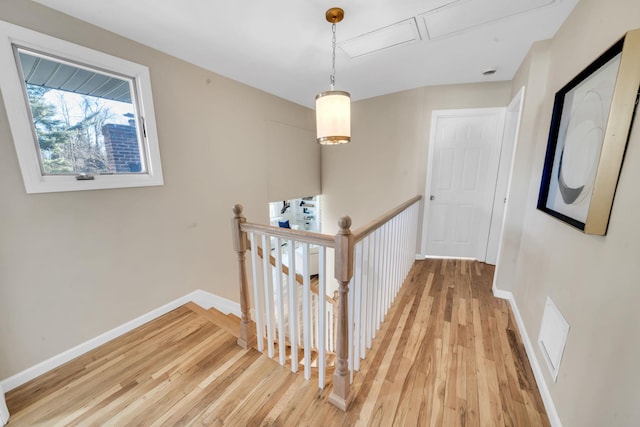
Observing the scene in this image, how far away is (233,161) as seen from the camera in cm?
286

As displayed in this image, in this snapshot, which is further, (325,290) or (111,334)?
(111,334)

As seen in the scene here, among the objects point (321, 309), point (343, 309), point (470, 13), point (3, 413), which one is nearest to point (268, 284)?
point (321, 309)

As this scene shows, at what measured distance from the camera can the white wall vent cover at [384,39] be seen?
1.83 m

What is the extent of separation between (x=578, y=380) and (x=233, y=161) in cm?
321

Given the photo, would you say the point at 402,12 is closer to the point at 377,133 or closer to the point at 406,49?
the point at 406,49

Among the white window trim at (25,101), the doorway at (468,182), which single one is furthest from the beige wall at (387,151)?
the white window trim at (25,101)

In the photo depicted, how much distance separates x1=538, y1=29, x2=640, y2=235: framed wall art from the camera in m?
0.92

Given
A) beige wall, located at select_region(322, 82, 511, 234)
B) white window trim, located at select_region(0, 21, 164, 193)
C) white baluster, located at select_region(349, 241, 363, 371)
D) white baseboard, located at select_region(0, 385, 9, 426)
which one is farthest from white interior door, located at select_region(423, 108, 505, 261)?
white baseboard, located at select_region(0, 385, 9, 426)

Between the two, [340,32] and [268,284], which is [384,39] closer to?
[340,32]

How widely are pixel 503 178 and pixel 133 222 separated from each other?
13.6 feet

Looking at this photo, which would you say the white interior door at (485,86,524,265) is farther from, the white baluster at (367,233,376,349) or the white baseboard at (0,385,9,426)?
the white baseboard at (0,385,9,426)

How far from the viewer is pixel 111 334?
191cm

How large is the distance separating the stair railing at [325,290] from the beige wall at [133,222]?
3.52 feet

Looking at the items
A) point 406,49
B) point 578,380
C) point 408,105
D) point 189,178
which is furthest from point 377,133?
point 578,380
